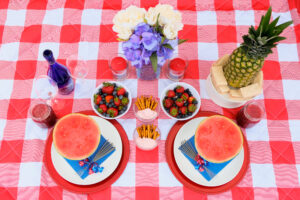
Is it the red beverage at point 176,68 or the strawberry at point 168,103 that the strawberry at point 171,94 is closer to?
the strawberry at point 168,103

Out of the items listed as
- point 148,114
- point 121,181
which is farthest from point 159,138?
point 121,181

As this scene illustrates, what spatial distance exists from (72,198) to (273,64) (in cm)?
147

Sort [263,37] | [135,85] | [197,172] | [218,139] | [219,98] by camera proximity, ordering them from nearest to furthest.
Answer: [263,37], [218,139], [197,172], [219,98], [135,85]

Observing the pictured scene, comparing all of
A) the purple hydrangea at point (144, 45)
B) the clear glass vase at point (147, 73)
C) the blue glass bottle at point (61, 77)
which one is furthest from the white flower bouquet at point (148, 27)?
the blue glass bottle at point (61, 77)

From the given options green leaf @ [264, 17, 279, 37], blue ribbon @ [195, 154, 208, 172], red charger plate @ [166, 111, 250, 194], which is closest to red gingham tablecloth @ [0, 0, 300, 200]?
red charger plate @ [166, 111, 250, 194]

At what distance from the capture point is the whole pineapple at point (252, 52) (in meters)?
0.96

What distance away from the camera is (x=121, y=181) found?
1.25 metres

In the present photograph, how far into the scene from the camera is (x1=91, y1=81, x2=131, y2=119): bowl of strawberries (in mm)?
1291

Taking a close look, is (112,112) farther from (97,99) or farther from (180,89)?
(180,89)

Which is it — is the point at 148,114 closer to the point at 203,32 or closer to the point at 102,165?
the point at 102,165

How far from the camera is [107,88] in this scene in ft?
4.32

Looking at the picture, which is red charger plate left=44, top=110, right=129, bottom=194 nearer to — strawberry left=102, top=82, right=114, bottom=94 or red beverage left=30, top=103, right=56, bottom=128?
red beverage left=30, top=103, right=56, bottom=128

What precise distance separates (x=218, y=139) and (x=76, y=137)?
703mm

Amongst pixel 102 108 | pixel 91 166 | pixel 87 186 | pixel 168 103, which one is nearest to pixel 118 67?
pixel 102 108
